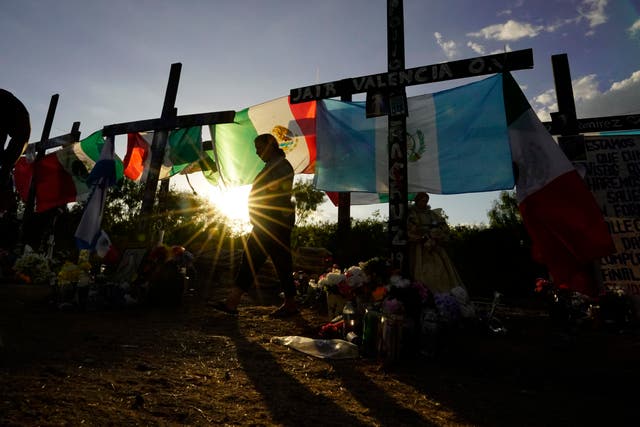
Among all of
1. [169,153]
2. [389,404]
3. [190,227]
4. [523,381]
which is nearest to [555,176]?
[523,381]

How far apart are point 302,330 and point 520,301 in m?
6.97

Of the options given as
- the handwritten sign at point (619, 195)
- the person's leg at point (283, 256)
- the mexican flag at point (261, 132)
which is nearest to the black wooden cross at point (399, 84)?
the mexican flag at point (261, 132)

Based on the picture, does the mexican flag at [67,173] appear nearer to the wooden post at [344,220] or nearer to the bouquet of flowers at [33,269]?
the bouquet of flowers at [33,269]

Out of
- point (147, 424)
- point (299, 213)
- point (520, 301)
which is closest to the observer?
point (147, 424)

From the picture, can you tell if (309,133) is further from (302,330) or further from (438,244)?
(302,330)

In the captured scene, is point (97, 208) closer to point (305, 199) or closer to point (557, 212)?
point (557, 212)

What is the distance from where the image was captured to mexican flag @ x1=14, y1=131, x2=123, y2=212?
8.02 metres

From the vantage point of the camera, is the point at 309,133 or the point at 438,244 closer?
the point at 438,244

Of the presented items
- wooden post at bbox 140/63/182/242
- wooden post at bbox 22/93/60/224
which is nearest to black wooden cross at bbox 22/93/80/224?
wooden post at bbox 22/93/60/224

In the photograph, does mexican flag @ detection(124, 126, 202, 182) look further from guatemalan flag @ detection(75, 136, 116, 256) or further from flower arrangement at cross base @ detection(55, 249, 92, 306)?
flower arrangement at cross base @ detection(55, 249, 92, 306)

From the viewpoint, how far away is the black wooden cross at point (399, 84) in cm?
408

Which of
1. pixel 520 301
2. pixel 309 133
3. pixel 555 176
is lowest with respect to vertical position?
pixel 520 301

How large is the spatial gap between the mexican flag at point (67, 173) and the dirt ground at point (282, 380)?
16.9 feet

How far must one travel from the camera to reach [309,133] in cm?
575
